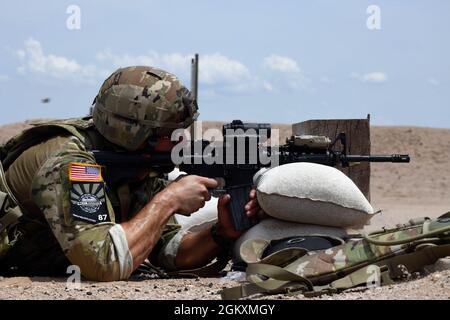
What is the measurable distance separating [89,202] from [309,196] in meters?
1.27

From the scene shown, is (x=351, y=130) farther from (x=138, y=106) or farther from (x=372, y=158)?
(x=138, y=106)

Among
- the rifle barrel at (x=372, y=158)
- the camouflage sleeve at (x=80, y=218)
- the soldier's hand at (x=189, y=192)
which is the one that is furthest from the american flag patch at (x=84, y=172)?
the rifle barrel at (x=372, y=158)

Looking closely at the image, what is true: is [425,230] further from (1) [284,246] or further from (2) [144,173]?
(2) [144,173]

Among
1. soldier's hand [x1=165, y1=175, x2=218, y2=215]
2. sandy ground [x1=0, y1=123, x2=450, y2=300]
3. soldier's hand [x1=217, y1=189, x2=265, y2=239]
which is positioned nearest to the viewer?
sandy ground [x1=0, y1=123, x2=450, y2=300]

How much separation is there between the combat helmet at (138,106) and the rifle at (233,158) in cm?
12

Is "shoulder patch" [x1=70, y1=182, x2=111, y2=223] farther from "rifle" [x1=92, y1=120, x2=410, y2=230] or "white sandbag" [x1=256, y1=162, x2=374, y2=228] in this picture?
"white sandbag" [x1=256, y1=162, x2=374, y2=228]

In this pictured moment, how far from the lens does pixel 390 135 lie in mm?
29312

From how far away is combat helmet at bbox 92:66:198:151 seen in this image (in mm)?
4660

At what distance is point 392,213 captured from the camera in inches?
609

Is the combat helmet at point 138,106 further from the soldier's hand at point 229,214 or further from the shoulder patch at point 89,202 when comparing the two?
the soldier's hand at point 229,214

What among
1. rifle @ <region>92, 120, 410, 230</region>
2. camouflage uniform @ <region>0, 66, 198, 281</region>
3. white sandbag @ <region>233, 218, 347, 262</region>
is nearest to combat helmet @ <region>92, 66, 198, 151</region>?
camouflage uniform @ <region>0, 66, 198, 281</region>

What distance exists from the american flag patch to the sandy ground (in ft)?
1.84

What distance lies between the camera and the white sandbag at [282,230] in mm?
4811
